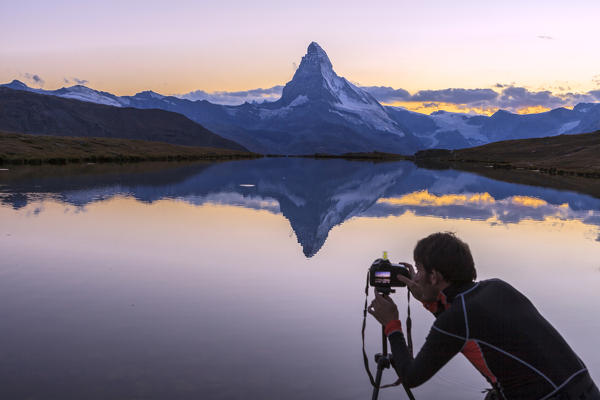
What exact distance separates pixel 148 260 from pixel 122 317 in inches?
227

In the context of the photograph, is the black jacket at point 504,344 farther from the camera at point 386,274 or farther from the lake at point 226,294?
the lake at point 226,294

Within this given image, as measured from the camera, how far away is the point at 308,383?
25.6 ft

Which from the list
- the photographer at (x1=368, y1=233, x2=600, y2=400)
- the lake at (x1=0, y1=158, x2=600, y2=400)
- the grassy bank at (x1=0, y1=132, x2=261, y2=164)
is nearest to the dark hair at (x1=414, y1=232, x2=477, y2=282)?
the photographer at (x1=368, y1=233, x2=600, y2=400)

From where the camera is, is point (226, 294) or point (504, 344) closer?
point (504, 344)

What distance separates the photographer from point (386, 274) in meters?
5.39

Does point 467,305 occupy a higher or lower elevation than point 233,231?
higher

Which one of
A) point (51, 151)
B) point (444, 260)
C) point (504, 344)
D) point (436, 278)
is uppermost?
point (444, 260)

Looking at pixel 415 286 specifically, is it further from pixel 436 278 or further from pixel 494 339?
pixel 494 339

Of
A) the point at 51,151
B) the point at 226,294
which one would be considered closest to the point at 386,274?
the point at 226,294

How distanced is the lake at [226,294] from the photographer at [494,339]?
10.9ft

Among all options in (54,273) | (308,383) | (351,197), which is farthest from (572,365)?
(351,197)

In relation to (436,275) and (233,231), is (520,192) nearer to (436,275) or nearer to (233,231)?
(233,231)

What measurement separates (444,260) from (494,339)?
801 millimetres

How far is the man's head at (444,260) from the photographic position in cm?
467
